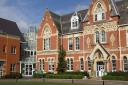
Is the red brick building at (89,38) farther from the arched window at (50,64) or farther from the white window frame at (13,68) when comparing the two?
the white window frame at (13,68)

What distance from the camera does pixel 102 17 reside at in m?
43.8

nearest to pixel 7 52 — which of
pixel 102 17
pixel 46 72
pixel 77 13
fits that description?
pixel 46 72

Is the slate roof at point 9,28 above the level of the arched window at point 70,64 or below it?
above

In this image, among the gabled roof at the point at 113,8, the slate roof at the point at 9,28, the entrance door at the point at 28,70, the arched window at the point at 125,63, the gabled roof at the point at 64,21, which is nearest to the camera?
the arched window at the point at 125,63

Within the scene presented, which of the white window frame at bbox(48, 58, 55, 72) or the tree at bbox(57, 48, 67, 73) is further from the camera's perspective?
the white window frame at bbox(48, 58, 55, 72)

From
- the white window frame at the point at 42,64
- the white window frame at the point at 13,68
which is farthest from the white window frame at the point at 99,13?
the white window frame at the point at 13,68

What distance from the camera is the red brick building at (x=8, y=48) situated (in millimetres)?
52272

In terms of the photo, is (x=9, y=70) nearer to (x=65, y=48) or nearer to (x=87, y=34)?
(x=65, y=48)

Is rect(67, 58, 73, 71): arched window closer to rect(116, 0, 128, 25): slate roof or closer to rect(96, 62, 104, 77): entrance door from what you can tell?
rect(96, 62, 104, 77): entrance door

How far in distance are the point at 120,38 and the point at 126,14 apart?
419cm

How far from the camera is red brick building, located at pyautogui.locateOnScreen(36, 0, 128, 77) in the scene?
135ft

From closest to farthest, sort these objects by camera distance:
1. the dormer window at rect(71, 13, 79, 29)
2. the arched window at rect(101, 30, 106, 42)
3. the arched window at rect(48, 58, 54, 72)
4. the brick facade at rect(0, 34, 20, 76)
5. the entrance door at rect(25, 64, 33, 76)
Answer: the arched window at rect(101, 30, 106, 42)
the dormer window at rect(71, 13, 79, 29)
the arched window at rect(48, 58, 54, 72)
the brick facade at rect(0, 34, 20, 76)
the entrance door at rect(25, 64, 33, 76)

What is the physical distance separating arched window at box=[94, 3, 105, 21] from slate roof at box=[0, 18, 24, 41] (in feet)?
66.9

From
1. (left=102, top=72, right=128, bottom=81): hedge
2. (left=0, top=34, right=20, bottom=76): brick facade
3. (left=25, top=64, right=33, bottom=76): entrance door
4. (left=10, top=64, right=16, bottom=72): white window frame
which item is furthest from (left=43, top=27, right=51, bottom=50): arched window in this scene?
(left=102, top=72, right=128, bottom=81): hedge
